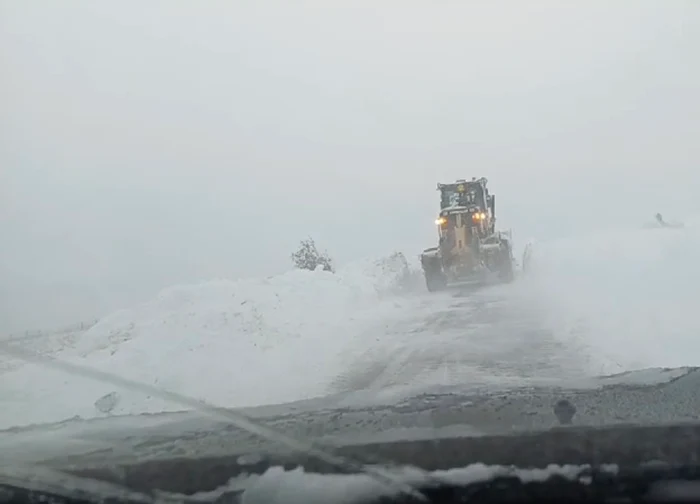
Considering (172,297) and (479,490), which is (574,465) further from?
(172,297)

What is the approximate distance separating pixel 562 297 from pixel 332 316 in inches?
218

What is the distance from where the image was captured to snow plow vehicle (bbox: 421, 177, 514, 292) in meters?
25.5

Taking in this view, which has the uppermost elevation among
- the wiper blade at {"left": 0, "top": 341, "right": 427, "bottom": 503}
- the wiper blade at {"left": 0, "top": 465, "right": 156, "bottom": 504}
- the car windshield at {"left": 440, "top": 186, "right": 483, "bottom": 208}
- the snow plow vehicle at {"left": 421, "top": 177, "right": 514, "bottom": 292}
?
the car windshield at {"left": 440, "top": 186, "right": 483, "bottom": 208}

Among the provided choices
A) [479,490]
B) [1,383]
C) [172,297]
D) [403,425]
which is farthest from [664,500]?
[172,297]

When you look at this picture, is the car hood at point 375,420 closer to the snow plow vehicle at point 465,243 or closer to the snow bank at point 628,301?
the snow bank at point 628,301

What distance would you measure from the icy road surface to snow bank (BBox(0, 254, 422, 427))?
1.4 inches

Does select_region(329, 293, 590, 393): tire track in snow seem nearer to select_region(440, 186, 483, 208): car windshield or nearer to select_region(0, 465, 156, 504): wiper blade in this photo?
select_region(0, 465, 156, 504): wiper blade

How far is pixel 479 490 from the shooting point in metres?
2.92

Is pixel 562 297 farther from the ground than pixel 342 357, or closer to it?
farther from the ground

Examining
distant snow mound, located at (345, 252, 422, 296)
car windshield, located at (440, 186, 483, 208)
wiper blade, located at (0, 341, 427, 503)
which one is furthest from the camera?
distant snow mound, located at (345, 252, 422, 296)

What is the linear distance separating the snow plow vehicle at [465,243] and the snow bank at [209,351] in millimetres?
4042

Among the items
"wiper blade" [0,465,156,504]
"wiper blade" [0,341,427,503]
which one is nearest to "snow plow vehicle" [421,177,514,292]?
"wiper blade" [0,341,427,503]

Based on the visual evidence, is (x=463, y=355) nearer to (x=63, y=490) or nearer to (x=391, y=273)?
(x=63, y=490)

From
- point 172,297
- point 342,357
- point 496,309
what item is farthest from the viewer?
point 172,297
